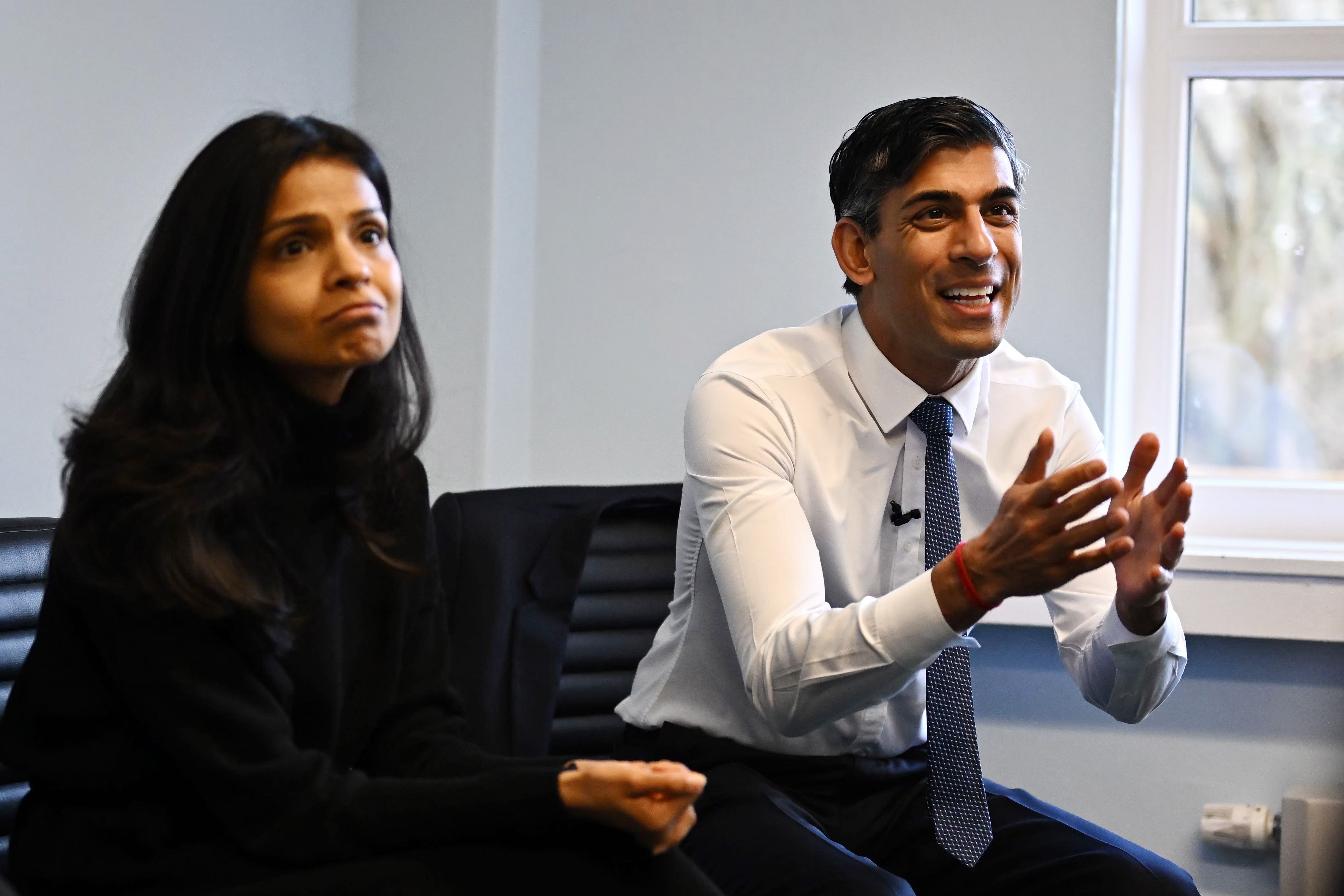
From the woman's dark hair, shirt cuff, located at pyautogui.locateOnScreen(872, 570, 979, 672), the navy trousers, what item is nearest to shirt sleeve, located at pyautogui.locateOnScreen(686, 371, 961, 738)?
shirt cuff, located at pyautogui.locateOnScreen(872, 570, 979, 672)

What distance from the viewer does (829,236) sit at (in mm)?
2426

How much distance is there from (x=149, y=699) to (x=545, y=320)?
158 centimetres

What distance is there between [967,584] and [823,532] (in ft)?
1.18

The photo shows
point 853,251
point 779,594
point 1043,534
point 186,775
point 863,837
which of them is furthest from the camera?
point 853,251

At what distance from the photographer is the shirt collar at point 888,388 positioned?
162cm

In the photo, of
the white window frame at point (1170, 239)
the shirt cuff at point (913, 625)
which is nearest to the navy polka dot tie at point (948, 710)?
the shirt cuff at point (913, 625)

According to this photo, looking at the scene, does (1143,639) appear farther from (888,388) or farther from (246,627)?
(246,627)

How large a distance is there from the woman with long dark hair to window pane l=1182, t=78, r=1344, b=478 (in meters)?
1.78

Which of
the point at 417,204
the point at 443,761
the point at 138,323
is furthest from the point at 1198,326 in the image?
the point at 138,323

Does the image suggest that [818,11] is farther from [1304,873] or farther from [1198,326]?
[1304,873]

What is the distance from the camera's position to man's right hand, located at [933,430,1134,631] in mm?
1172

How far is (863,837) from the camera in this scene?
4.96ft

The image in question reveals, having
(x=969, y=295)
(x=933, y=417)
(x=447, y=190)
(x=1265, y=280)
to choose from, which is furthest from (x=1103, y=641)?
(x=447, y=190)

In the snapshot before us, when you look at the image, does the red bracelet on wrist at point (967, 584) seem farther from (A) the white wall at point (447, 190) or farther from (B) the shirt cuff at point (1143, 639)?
(A) the white wall at point (447, 190)
